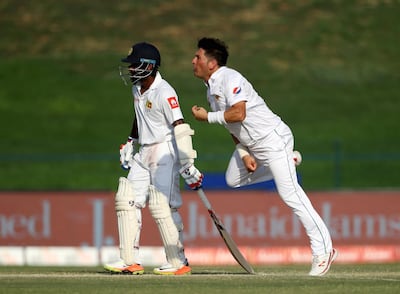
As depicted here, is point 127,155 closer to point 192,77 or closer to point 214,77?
point 214,77

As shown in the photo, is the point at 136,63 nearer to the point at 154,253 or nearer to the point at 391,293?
the point at 391,293

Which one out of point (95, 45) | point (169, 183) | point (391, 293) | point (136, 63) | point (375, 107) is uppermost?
point (95, 45)

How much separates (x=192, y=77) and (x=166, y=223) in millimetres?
23750

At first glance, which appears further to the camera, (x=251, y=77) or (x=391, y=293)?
(x=251, y=77)

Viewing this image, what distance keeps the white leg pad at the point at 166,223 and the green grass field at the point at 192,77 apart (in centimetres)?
1639

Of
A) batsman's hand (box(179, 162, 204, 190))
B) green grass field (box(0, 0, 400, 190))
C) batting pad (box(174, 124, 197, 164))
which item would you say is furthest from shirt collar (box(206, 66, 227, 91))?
green grass field (box(0, 0, 400, 190))

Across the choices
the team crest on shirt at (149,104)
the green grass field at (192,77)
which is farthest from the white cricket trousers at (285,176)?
the green grass field at (192,77)

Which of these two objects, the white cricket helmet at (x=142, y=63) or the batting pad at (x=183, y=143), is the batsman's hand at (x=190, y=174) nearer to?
the batting pad at (x=183, y=143)

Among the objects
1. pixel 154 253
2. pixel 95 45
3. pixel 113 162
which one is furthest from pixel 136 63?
pixel 95 45

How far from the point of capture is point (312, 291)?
362 inches

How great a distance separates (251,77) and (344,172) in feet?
21.6

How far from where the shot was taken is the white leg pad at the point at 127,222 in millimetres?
11539

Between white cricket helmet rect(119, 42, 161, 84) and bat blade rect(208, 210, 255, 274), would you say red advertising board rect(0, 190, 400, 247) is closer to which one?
bat blade rect(208, 210, 255, 274)

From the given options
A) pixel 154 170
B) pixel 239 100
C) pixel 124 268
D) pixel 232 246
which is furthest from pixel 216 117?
pixel 124 268
